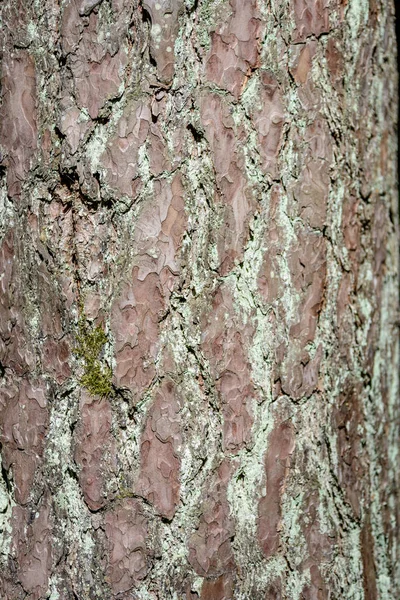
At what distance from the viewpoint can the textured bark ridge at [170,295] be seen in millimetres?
989

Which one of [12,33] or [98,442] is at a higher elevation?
[12,33]

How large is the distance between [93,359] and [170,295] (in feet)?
0.44

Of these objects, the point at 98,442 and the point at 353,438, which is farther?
the point at 353,438

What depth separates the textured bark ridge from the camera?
99cm

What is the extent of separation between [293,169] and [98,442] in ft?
1.47

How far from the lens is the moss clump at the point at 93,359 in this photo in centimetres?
100

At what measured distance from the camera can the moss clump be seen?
1005 millimetres

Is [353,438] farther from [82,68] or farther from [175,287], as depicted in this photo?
[82,68]

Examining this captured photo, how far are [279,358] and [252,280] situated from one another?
11 centimetres

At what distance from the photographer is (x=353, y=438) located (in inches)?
44.7

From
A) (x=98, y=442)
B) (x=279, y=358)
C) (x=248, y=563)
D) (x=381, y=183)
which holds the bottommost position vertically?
(x=248, y=563)

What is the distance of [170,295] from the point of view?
0.99m

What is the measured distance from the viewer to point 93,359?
3.31 ft

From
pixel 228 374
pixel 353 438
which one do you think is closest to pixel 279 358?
pixel 228 374
